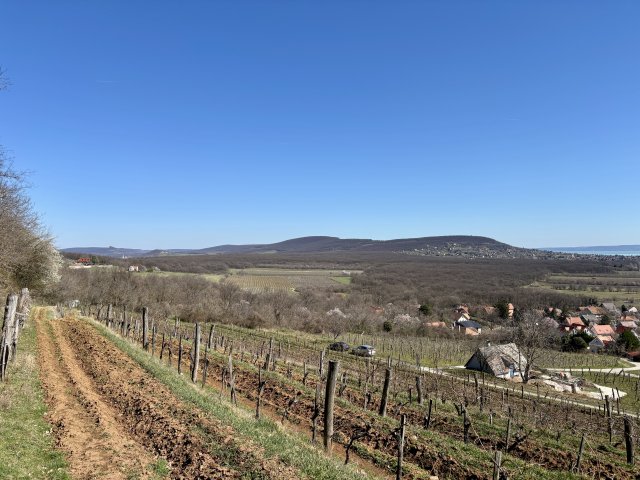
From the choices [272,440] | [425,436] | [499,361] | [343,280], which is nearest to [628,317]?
[343,280]

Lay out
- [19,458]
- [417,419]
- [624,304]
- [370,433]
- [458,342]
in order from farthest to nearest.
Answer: [624,304] → [458,342] → [417,419] → [370,433] → [19,458]

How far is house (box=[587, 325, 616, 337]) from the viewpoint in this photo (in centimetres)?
9194

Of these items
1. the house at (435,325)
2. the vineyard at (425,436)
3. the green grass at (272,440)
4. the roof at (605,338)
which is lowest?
the roof at (605,338)

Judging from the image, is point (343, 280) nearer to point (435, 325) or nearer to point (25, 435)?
point (435, 325)

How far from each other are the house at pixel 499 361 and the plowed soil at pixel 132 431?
149 feet

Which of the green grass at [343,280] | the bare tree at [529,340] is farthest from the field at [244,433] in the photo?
the green grass at [343,280]

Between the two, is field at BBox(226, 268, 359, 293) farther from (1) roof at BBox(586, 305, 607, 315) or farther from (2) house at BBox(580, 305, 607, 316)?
(1) roof at BBox(586, 305, 607, 315)

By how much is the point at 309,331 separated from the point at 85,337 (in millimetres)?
60010

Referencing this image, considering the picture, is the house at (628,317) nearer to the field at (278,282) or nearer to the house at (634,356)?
the house at (634,356)

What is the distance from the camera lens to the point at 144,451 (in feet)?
30.6

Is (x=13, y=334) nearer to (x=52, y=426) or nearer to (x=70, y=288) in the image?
(x=52, y=426)

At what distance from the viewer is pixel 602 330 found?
94.1 meters

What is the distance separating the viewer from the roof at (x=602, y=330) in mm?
92312

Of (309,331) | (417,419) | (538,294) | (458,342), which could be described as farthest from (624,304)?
(417,419)
